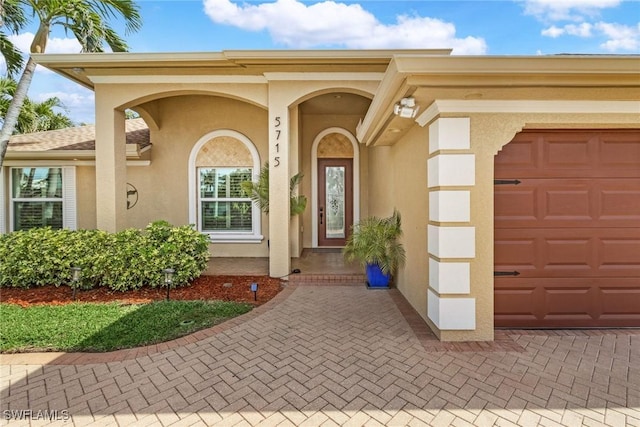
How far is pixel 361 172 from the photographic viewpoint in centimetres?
943

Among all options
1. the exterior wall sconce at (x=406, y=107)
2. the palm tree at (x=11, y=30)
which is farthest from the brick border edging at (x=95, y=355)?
the palm tree at (x=11, y=30)

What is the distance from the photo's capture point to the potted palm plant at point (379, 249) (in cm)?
560

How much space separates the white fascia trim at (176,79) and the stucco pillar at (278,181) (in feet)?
1.72

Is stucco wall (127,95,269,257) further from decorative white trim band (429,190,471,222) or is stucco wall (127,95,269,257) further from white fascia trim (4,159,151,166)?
decorative white trim band (429,190,471,222)

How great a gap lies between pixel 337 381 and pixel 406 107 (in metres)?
3.02

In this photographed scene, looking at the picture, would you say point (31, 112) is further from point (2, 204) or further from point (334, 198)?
point (334, 198)

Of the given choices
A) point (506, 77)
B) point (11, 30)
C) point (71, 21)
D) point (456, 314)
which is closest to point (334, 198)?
point (456, 314)

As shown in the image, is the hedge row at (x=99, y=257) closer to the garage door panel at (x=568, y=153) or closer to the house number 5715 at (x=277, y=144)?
the house number 5715 at (x=277, y=144)

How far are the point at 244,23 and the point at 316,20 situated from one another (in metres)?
1.68

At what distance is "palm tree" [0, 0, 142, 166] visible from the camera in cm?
717

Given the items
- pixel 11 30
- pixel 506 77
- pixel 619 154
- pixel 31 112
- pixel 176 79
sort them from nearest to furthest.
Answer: pixel 506 77 → pixel 619 154 → pixel 176 79 → pixel 11 30 → pixel 31 112

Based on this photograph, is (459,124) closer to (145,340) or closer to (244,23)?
(145,340)

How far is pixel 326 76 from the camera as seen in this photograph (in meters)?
6.31

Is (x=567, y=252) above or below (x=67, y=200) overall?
below
